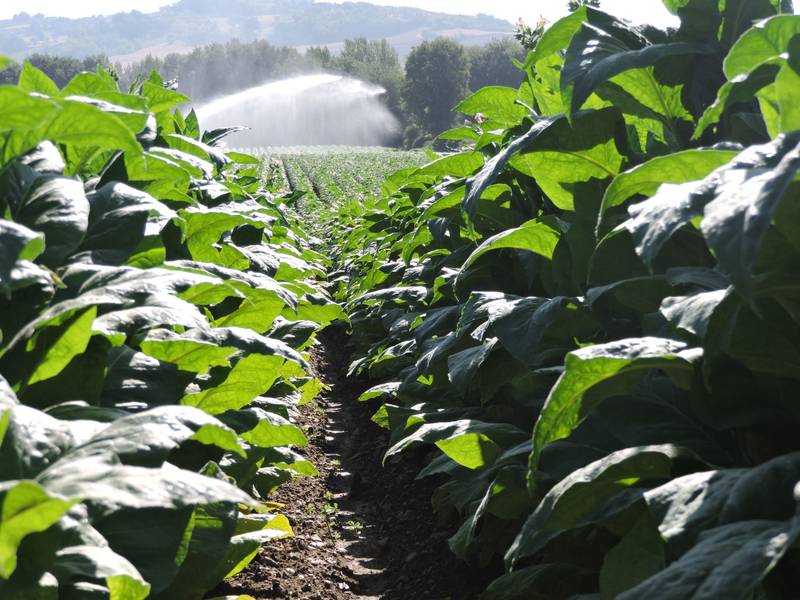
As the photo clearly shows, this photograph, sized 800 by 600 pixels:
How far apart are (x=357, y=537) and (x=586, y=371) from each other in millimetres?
2920

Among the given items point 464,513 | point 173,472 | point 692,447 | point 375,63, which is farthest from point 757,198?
point 375,63

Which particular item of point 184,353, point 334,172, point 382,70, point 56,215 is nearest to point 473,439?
point 184,353

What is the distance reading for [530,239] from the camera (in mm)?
2729

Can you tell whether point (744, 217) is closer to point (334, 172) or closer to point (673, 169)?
point (673, 169)

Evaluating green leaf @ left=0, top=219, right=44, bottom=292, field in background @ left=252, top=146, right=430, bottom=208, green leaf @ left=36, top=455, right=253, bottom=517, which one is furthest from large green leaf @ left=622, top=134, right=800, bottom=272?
field in background @ left=252, top=146, right=430, bottom=208

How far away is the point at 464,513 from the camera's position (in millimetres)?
3799

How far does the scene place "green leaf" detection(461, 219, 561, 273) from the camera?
8.71 ft

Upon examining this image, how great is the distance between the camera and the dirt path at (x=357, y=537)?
3354 millimetres

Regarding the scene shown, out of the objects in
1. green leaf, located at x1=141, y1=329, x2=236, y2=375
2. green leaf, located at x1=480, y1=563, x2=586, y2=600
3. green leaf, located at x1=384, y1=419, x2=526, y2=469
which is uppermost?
green leaf, located at x1=141, y1=329, x2=236, y2=375

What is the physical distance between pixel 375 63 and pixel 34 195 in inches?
5095

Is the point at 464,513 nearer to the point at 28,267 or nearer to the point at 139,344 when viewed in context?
the point at 139,344

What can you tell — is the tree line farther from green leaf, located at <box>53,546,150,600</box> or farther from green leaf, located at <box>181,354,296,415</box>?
green leaf, located at <box>53,546,150,600</box>

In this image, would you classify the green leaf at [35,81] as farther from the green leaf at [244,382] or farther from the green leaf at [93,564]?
the green leaf at [93,564]

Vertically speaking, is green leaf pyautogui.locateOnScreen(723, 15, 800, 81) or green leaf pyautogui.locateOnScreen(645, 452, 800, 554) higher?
green leaf pyautogui.locateOnScreen(723, 15, 800, 81)
